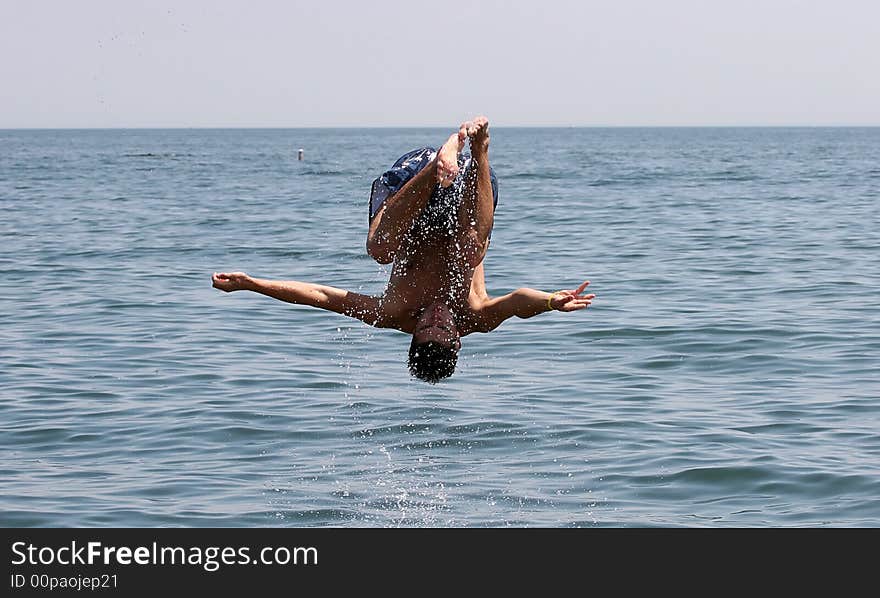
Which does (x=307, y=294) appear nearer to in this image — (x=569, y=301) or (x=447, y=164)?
(x=447, y=164)

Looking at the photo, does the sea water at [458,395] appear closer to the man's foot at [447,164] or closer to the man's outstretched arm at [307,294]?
the man's outstretched arm at [307,294]

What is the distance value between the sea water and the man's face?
2.25 m

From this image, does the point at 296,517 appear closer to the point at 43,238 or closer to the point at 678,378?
the point at 678,378

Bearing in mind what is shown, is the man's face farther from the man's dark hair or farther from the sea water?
the sea water

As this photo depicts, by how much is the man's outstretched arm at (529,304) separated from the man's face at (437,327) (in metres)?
0.29

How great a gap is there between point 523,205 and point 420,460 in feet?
101

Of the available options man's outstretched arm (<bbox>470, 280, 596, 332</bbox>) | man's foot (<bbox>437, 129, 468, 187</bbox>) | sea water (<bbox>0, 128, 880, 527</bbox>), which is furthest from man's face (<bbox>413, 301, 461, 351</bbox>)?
sea water (<bbox>0, 128, 880, 527</bbox>)

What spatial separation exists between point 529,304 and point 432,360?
77 cm

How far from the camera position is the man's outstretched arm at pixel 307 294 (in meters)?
8.96

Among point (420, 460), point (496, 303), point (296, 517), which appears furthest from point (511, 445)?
point (496, 303)

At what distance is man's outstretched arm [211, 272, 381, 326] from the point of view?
8.96 meters

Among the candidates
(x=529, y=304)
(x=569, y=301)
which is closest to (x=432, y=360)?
(x=529, y=304)

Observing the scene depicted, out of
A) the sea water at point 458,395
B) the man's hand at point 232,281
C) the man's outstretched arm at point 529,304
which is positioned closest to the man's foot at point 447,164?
the man's outstretched arm at point 529,304
